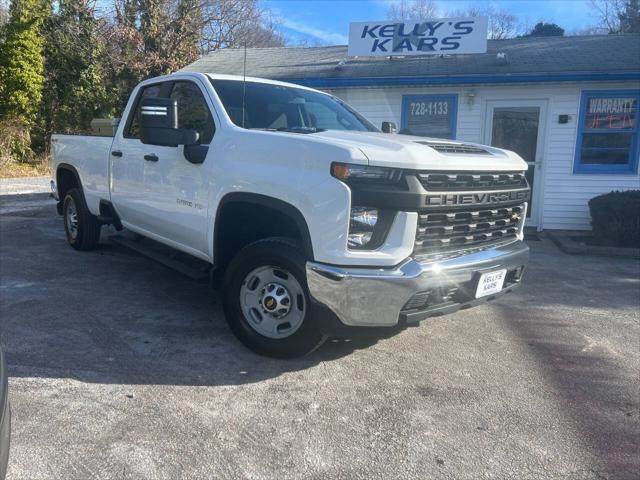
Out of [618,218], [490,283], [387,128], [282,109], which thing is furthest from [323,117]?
[618,218]

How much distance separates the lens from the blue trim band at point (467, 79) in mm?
9250

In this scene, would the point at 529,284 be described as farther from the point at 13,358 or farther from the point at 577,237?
the point at 13,358

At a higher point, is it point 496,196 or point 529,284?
point 496,196

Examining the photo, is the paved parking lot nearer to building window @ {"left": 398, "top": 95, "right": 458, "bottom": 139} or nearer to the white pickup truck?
the white pickup truck

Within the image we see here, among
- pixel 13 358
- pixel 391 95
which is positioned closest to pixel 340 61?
pixel 391 95

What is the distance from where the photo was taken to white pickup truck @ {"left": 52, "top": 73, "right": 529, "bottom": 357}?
3.22 metres

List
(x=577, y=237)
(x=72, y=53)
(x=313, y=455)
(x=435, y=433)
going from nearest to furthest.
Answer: (x=313, y=455), (x=435, y=433), (x=577, y=237), (x=72, y=53)

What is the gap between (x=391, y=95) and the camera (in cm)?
1041

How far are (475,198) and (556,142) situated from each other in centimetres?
713

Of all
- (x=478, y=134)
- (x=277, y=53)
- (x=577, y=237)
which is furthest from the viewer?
(x=277, y=53)

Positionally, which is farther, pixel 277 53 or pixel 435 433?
pixel 277 53

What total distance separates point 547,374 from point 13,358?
12.3 feet

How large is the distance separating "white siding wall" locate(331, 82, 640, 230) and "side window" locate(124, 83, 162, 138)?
6.00 meters

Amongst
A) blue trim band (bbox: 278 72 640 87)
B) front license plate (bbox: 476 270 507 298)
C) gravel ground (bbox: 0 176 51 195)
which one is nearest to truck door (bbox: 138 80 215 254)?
front license plate (bbox: 476 270 507 298)
